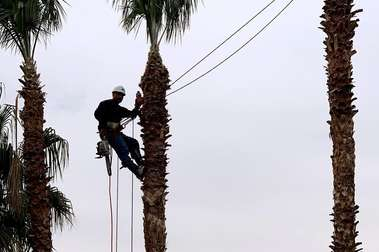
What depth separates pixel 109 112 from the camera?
14.4 m

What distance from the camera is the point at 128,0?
15727mm

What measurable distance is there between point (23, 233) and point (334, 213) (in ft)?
26.9

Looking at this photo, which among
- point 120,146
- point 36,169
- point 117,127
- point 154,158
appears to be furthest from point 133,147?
point 36,169

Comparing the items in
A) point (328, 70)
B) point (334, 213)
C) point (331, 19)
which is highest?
point (331, 19)

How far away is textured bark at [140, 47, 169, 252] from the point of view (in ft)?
44.1

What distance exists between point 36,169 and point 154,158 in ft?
12.4

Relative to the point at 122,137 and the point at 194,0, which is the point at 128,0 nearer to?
the point at 194,0

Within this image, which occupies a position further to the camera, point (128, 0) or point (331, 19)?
point (128, 0)

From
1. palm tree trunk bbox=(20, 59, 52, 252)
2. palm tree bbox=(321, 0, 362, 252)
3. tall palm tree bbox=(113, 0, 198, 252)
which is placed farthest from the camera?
palm tree trunk bbox=(20, 59, 52, 252)

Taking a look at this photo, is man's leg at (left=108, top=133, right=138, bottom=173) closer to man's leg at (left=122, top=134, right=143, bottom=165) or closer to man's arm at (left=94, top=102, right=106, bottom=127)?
man's leg at (left=122, top=134, right=143, bottom=165)

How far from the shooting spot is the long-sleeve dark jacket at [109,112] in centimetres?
1424

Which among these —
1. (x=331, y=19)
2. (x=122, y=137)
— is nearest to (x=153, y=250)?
(x=122, y=137)

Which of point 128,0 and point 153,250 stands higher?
point 128,0

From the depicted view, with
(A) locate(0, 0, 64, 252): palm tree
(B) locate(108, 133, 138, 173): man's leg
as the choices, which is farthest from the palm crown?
(B) locate(108, 133, 138, 173): man's leg
